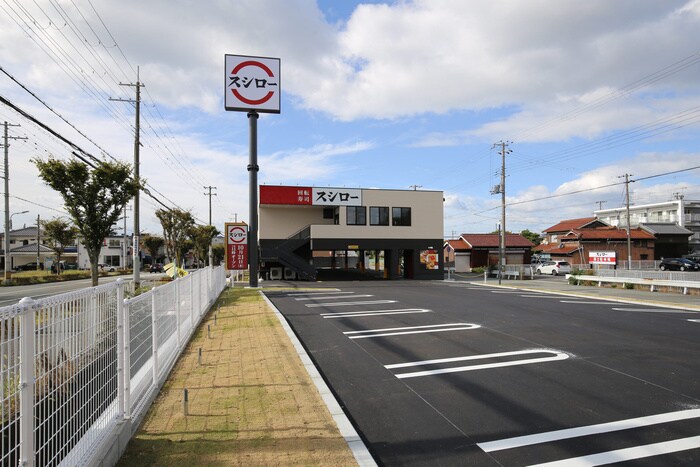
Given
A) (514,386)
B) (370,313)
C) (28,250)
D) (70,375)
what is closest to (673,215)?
(370,313)

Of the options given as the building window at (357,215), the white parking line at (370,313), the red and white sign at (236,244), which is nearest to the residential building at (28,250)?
the building window at (357,215)

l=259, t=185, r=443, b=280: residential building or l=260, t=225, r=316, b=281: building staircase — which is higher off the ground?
l=259, t=185, r=443, b=280: residential building

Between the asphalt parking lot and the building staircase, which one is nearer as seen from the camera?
the asphalt parking lot

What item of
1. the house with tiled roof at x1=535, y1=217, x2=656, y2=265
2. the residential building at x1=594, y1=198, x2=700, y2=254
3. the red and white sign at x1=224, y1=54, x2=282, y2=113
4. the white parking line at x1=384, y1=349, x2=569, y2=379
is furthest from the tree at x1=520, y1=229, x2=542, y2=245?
the white parking line at x1=384, y1=349, x2=569, y2=379

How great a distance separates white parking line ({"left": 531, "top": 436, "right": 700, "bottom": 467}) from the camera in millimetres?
4098

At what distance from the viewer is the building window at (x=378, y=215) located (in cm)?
3756

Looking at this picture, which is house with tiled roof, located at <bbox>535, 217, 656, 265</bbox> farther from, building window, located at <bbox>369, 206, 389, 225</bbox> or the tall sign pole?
the tall sign pole

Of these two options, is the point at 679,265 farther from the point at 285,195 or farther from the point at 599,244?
the point at 285,195

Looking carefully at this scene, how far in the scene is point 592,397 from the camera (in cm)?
590

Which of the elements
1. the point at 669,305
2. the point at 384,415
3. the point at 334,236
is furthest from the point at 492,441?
the point at 334,236

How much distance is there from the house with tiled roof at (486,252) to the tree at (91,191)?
4050cm

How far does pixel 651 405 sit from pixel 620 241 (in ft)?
177

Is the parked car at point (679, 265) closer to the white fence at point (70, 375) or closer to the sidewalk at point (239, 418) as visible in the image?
the sidewalk at point (239, 418)

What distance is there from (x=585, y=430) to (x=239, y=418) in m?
3.86
